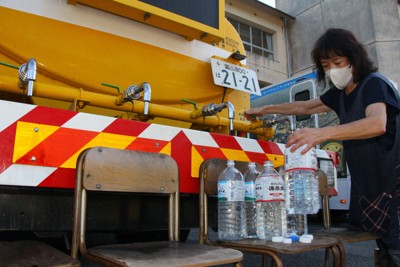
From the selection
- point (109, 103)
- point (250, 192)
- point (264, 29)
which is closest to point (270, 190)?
point (250, 192)

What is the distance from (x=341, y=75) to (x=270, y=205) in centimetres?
81

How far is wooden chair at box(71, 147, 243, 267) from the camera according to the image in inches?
50.8

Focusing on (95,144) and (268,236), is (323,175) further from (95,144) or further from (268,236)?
(95,144)

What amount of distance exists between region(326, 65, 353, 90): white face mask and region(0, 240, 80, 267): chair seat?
1557mm

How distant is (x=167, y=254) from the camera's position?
4.48 feet

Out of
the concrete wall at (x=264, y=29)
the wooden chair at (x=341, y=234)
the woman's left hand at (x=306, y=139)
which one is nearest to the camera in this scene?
the woman's left hand at (x=306, y=139)

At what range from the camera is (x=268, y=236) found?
189cm

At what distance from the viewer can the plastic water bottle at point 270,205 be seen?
5.59 feet

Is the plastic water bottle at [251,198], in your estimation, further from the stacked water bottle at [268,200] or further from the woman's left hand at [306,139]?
the woman's left hand at [306,139]

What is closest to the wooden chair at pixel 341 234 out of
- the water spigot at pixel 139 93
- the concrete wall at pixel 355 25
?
the water spigot at pixel 139 93

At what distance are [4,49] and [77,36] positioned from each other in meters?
0.39

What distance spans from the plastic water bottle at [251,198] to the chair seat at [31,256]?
3.13 ft

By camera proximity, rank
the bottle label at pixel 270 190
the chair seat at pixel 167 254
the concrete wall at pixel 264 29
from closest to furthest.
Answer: the chair seat at pixel 167 254
the bottle label at pixel 270 190
the concrete wall at pixel 264 29

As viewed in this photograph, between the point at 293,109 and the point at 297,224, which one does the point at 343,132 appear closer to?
the point at 297,224
